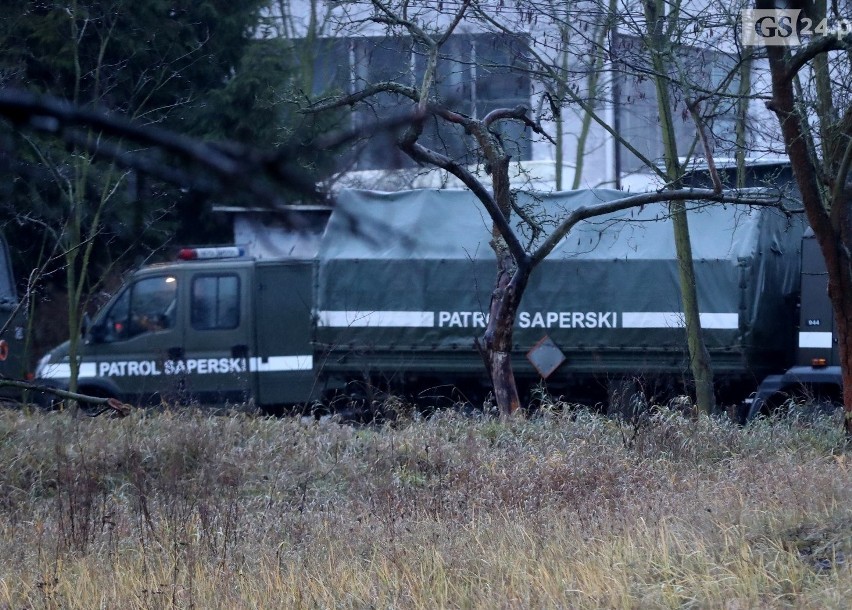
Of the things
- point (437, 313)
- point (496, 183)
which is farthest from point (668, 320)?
point (496, 183)

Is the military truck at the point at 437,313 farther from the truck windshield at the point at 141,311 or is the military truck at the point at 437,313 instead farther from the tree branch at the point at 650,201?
the tree branch at the point at 650,201

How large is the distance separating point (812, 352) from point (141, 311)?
26.5 ft

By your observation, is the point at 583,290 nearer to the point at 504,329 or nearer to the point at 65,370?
the point at 504,329

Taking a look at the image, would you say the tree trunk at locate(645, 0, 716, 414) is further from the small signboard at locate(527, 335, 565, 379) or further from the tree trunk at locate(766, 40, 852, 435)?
the tree trunk at locate(766, 40, 852, 435)

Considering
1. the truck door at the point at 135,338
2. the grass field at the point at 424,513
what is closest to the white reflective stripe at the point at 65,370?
the truck door at the point at 135,338

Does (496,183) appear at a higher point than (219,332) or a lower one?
higher

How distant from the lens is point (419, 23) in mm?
9297

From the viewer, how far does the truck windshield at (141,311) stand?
12750mm

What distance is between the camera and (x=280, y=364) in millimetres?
12789

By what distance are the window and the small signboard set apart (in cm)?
393

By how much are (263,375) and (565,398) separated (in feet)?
12.6

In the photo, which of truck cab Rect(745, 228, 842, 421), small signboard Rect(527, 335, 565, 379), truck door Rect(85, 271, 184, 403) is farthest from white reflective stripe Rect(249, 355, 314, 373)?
truck cab Rect(745, 228, 842, 421)

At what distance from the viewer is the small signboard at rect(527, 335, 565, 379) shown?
36.0ft

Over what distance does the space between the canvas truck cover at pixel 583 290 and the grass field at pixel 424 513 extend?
2305 millimetres
